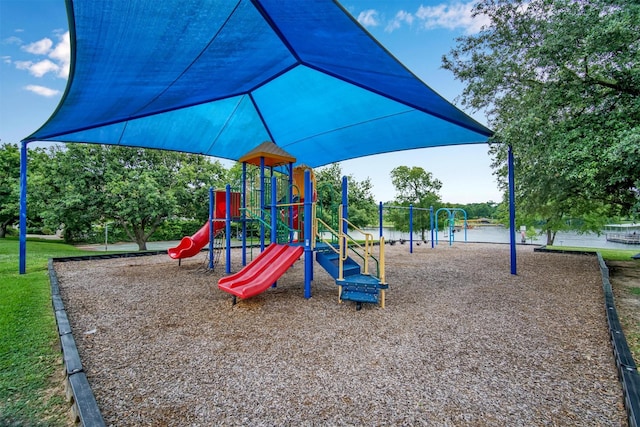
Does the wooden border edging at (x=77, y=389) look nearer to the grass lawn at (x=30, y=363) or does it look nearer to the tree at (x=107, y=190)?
the grass lawn at (x=30, y=363)

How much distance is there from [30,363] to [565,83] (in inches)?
283

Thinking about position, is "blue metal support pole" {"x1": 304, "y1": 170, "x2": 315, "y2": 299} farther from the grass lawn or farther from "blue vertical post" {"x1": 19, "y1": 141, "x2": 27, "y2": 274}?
"blue vertical post" {"x1": 19, "y1": 141, "x2": 27, "y2": 274}

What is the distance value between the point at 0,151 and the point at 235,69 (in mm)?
22824

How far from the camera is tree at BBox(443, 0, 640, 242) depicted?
393 centimetres

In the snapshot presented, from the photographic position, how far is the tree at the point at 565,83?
393 cm

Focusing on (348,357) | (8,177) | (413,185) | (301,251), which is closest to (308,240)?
(301,251)

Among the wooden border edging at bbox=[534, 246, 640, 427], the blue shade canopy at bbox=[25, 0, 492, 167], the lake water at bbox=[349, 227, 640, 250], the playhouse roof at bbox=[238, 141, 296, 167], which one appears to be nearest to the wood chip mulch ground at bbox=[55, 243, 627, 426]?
the wooden border edging at bbox=[534, 246, 640, 427]

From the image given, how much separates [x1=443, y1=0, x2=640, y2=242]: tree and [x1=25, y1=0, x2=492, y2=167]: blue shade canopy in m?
0.94

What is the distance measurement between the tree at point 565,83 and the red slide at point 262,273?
159 inches

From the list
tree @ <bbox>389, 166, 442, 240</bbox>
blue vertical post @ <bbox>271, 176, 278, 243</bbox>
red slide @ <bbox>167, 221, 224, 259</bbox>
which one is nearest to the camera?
blue vertical post @ <bbox>271, 176, 278, 243</bbox>

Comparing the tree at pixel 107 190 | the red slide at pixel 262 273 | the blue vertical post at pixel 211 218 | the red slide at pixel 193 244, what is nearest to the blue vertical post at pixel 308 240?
the red slide at pixel 262 273

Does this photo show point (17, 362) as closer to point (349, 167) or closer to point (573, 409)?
point (573, 409)

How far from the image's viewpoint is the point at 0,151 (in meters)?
18.7

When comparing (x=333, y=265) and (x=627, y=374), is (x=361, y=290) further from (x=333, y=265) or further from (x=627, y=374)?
(x=627, y=374)
